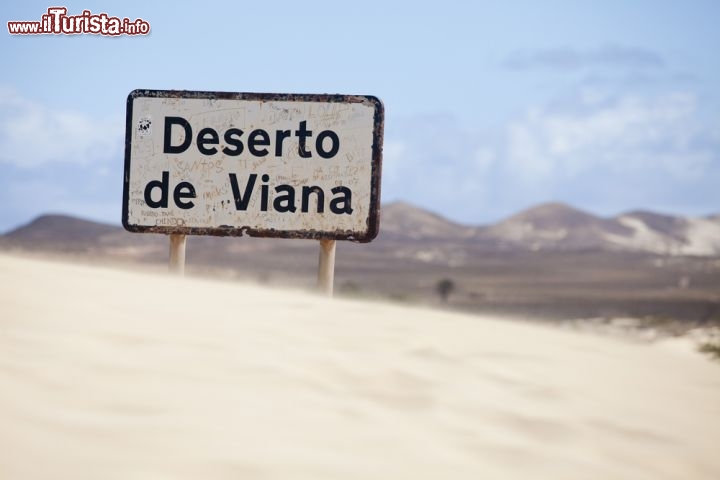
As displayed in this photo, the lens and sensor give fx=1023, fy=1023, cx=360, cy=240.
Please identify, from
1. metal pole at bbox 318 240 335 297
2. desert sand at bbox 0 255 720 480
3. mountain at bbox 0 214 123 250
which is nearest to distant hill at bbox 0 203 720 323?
Answer: mountain at bbox 0 214 123 250

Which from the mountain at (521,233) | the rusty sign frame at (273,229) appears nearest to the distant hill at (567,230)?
the mountain at (521,233)

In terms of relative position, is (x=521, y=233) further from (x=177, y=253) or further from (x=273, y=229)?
(x=273, y=229)

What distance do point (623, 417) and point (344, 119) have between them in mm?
3621

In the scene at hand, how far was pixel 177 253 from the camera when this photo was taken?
7.61 m

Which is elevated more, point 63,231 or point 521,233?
point 521,233

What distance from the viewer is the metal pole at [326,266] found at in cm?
743

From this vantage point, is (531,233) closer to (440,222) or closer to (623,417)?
(440,222)

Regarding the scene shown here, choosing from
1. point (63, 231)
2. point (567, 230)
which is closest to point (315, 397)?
point (63, 231)

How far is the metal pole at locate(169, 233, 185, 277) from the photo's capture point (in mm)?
7590

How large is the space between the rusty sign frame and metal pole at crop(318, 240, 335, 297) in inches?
6.0

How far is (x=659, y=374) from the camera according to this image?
5148 mm

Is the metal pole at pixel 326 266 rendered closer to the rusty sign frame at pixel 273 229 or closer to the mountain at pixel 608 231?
the rusty sign frame at pixel 273 229

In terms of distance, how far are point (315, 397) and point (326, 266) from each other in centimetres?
371

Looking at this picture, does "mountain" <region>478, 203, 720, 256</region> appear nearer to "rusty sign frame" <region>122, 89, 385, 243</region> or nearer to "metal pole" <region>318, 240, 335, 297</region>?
"metal pole" <region>318, 240, 335, 297</region>
